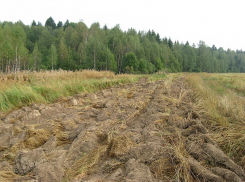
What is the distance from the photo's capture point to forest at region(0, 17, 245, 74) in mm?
26953

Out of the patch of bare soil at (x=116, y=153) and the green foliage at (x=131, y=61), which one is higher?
the green foliage at (x=131, y=61)

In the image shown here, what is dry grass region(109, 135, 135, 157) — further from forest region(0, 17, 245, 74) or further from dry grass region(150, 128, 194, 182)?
forest region(0, 17, 245, 74)

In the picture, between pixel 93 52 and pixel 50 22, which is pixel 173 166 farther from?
pixel 50 22

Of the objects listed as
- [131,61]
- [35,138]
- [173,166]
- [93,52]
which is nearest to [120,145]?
[173,166]

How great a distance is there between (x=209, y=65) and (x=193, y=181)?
222 feet

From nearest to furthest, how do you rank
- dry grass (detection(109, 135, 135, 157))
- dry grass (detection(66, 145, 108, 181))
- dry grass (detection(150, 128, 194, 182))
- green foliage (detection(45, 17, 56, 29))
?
1. dry grass (detection(150, 128, 194, 182))
2. dry grass (detection(66, 145, 108, 181))
3. dry grass (detection(109, 135, 135, 157))
4. green foliage (detection(45, 17, 56, 29))

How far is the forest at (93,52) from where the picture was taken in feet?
88.4

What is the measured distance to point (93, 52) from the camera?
109 feet

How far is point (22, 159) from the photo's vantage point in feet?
5.35

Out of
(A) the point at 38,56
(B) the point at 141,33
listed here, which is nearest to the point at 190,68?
(B) the point at 141,33

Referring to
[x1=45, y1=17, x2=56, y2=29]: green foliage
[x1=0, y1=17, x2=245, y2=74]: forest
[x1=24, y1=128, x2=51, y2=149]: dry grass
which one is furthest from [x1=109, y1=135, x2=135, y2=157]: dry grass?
[x1=45, y1=17, x2=56, y2=29]: green foliage

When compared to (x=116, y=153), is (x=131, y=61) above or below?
above

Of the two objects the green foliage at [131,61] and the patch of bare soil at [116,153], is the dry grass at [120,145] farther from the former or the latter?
the green foliage at [131,61]

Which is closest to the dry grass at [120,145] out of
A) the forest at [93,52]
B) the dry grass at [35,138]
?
the dry grass at [35,138]
